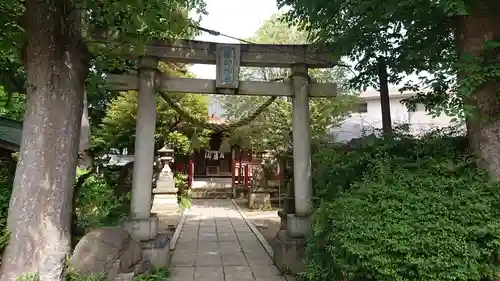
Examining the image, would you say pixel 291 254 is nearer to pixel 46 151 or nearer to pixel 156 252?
pixel 156 252

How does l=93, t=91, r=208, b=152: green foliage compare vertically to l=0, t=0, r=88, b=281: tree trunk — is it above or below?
above

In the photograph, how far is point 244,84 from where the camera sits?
612 centimetres

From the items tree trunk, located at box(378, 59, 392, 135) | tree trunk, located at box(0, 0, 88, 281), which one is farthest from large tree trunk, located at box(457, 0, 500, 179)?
tree trunk, located at box(0, 0, 88, 281)

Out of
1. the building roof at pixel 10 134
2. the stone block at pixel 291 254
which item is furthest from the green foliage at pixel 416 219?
the building roof at pixel 10 134

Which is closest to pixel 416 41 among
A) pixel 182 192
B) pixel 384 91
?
pixel 384 91

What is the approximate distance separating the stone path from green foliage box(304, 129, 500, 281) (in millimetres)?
1649

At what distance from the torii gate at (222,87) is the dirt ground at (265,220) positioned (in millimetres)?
2707

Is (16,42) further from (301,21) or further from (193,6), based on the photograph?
(301,21)

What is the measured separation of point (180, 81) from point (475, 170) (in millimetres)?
4558

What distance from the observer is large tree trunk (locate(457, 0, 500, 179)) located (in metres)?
3.75

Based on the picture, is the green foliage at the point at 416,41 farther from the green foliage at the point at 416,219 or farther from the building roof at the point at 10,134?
the building roof at the point at 10,134

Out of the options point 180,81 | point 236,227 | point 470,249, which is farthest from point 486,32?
point 236,227

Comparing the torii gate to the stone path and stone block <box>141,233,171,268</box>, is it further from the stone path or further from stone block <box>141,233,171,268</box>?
the stone path

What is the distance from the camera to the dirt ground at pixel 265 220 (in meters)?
8.95
